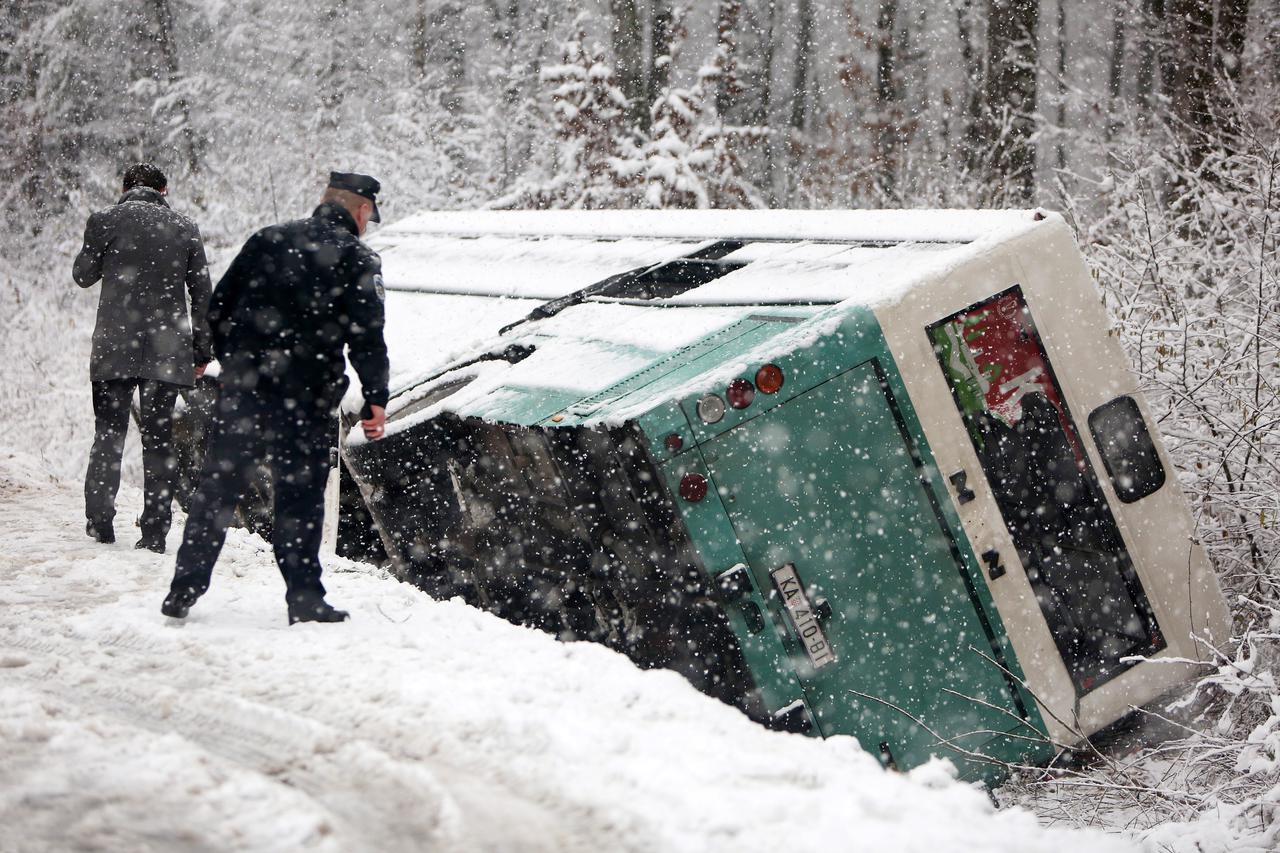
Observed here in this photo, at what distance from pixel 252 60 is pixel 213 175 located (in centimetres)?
248

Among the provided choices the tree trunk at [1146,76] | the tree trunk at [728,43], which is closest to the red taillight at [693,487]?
the tree trunk at [728,43]

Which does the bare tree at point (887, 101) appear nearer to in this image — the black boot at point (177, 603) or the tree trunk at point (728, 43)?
the tree trunk at point (728, 43)

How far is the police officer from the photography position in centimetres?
374

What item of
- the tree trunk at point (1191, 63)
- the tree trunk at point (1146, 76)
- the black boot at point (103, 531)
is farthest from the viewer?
the tree trunk at point (1146, 76)

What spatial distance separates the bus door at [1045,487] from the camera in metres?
4.23

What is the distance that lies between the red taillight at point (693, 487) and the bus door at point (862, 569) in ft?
0.18

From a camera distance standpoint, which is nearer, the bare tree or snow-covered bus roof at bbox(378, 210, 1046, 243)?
snow-covered bus roof at bbox(378, 210, 1046, 243)

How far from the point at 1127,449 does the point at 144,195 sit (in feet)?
14.3

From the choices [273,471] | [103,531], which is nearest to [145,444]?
[103,531]

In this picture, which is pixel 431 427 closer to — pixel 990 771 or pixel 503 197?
pixel 990 771

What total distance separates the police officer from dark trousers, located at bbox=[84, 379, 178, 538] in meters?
1.37

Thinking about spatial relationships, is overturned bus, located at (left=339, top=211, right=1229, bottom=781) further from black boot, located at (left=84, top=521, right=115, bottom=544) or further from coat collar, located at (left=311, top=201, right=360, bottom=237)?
black boot, located at (left=84, top=521, right=115, bottom=544)

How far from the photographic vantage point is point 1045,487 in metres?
4.35

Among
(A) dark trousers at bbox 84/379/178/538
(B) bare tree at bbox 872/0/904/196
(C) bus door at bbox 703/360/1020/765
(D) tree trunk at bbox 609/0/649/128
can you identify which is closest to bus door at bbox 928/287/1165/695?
(C) bus door at bbox 703/360/1020/765
